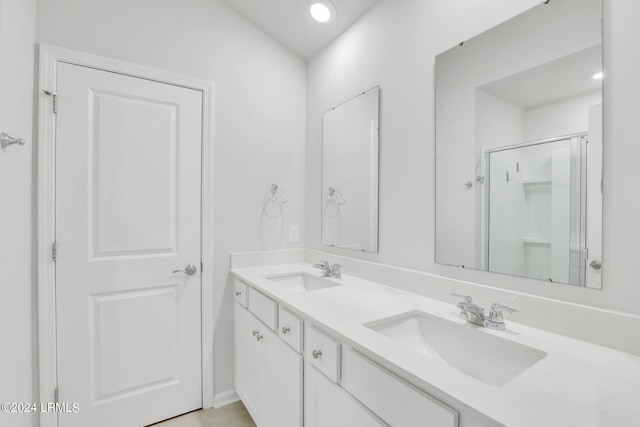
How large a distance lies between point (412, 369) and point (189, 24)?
2199mm

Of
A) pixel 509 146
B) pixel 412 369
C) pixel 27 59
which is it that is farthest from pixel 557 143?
pixel 27 59

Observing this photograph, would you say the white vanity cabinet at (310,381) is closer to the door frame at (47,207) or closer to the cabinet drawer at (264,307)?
the cabinet drawer at (264,307)

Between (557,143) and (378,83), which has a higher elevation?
(378,83)

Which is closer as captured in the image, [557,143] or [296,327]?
[557,143]

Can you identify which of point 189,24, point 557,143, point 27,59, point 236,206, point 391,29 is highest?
point 189,24

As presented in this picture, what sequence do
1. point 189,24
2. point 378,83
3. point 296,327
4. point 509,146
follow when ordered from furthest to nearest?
point 189,24 → point 378,83 → point 296,327 → point 509,146

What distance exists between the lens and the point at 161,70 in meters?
1.77

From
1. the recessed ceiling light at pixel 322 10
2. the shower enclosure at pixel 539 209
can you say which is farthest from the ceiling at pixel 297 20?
the shower enclosure at pixel 539 209

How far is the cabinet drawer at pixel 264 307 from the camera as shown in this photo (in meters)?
1.39

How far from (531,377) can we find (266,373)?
45.4 inches

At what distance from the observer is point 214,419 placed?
1798 mm

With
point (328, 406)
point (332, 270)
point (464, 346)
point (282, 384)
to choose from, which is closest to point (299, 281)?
point (332, 270)

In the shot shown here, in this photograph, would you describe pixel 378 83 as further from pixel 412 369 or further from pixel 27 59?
pixel 27 59

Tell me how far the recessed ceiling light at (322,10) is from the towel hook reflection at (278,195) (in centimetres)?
113
